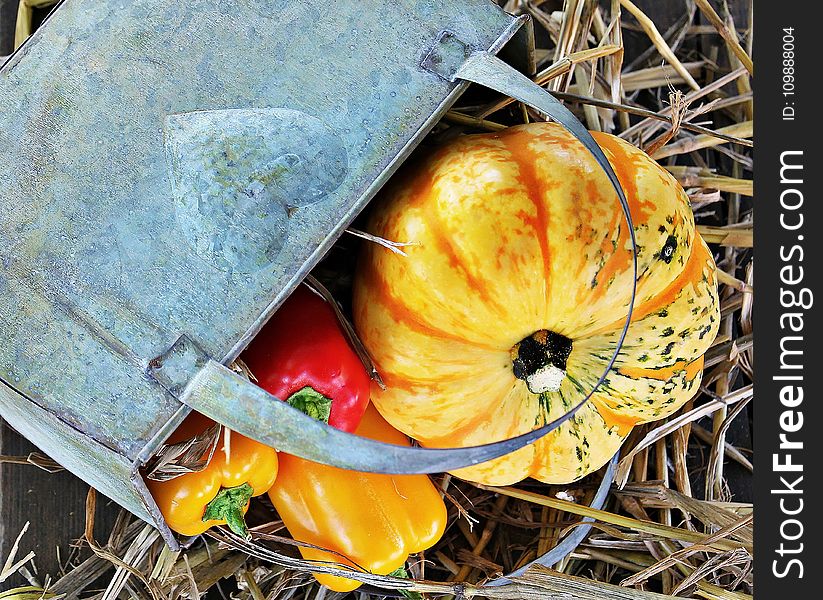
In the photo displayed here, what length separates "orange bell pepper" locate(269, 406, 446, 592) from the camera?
123 centimetres

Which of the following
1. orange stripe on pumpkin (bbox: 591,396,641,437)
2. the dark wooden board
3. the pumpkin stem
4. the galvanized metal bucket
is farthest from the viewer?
the dark wooden board

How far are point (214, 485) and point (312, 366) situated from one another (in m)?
0.21

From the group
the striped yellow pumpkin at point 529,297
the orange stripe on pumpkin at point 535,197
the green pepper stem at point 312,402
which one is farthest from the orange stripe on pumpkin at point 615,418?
the green pepper stem at point 312,402

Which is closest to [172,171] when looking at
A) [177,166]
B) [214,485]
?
[177,166]

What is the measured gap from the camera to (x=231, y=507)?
1.13m

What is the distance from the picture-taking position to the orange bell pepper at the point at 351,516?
4.04 ft

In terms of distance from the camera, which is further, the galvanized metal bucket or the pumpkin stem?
the pumpkin stem

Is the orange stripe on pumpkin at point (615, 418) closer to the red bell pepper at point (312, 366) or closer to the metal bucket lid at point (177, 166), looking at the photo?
the red bell pepper at point (312, 366)

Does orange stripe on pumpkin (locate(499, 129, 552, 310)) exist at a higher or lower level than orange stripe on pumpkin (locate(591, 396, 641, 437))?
higher

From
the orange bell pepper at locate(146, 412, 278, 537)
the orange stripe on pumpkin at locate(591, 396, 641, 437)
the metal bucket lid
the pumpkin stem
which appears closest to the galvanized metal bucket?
the metal bucket lid

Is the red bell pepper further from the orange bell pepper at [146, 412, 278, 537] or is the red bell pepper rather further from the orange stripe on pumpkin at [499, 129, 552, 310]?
the orange stripe on pumpkin at [499, 129, 552, 310]

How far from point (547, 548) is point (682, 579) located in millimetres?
241

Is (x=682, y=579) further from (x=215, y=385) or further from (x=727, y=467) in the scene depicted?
(x=215, y=385)

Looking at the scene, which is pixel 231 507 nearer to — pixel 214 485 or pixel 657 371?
pixel 214 485
